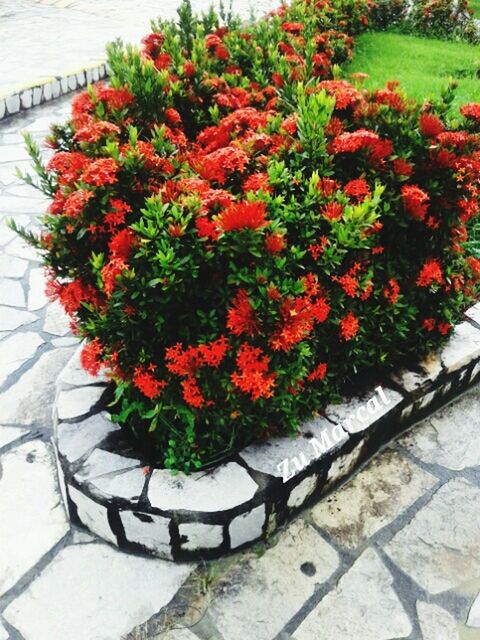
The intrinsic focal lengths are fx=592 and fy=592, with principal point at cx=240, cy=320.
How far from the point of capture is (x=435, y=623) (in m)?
2.21

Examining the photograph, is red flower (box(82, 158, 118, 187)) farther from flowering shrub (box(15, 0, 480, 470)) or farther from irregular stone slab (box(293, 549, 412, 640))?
irregular stone slab (box(293, 549, 412, 640))

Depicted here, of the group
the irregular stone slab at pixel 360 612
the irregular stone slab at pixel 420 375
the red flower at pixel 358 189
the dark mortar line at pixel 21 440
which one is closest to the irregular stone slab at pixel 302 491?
the irregular stone slab at pixel 360 612

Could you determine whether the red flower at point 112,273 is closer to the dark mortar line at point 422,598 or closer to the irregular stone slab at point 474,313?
the dark mortar line at point 422,598

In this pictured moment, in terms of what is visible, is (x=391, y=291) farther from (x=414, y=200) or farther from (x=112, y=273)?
(x=112, y=273)

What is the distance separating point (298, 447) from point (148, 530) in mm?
680

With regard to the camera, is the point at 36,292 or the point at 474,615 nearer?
the point at 474,615

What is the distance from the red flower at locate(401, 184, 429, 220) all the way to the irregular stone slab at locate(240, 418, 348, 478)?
96cm

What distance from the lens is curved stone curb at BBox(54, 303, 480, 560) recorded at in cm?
224

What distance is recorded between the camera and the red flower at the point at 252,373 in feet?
6.86

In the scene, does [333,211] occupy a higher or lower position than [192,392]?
higher

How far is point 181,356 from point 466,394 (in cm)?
184

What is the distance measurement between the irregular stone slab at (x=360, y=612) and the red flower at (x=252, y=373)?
0.85 metres

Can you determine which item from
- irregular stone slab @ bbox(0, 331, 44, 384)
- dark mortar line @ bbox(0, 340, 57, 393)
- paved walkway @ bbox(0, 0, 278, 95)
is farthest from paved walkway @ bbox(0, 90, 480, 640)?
paved walkway @ bbox(0, 0, 278, 95)

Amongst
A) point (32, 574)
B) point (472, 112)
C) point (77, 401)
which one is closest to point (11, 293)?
point (77, 401)
